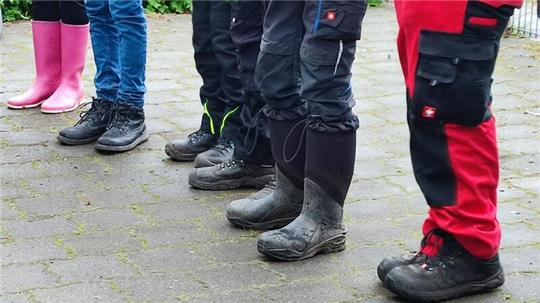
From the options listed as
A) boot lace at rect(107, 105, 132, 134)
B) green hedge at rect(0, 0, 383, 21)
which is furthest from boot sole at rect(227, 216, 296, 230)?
green hedge at rect(0, 0, 383, 21)

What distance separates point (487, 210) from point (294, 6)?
1.02 metres

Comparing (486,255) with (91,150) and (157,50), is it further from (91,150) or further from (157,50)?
(157,50)

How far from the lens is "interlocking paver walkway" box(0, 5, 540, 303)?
3.43 m

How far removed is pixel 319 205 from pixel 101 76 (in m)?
1.88

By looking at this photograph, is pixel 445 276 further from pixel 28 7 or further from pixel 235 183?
pixel 28 7

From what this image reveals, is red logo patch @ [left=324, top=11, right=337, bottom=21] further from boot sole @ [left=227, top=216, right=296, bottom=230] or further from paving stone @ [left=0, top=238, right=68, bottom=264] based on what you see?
paving stone @ [left=0, top=238, right=68, bottom=264]

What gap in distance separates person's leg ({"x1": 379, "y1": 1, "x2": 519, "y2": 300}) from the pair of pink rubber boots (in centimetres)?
272

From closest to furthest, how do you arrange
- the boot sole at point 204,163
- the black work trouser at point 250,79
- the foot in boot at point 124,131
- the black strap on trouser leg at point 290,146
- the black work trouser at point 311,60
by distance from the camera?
1. the black work trouser at point 311,60
2. the black strap on trouser leg at point 290,146
3. the black work trouser at point 250,79
4. the boot sole at point 204,163
5. the foot in boot at point 124,131

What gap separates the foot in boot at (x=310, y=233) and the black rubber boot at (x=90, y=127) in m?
1.70

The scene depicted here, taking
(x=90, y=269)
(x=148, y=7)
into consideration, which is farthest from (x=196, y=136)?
(x=148, y=7)

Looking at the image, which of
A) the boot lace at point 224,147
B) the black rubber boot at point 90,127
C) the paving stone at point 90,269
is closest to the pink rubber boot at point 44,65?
the black rubber boot at point 90,127

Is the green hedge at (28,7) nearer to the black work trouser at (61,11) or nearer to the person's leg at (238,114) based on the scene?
the black work trouser at (61,11)

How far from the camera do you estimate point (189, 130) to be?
545cm

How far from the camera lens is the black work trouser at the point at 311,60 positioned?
11.6 feet
